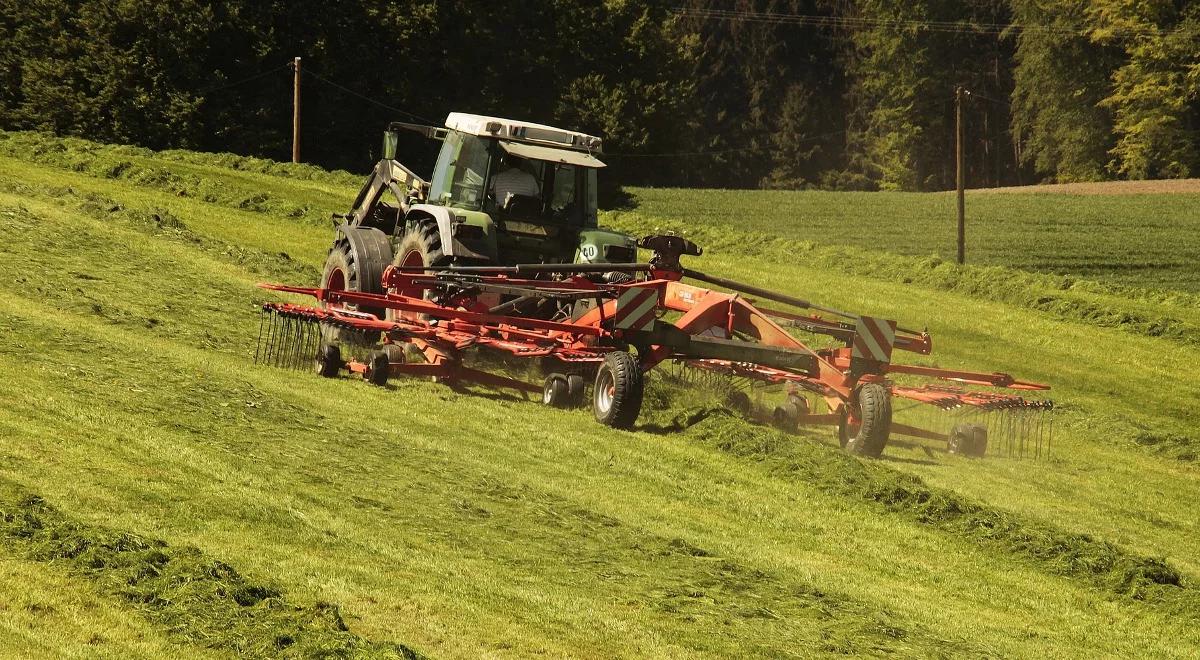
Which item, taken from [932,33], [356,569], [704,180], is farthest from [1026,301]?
[932,33]

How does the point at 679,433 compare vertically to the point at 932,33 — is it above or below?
below

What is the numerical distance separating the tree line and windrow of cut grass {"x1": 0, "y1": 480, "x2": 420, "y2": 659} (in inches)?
1380

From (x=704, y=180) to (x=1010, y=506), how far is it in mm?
66178

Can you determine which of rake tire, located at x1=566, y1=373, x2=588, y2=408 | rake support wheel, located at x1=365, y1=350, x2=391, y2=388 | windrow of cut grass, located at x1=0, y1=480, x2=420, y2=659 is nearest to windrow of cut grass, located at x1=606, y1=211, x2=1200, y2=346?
rake tire, located at x1=566, y1=373, x2=588, y2=408

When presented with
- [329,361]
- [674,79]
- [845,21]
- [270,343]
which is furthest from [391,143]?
[845,21]

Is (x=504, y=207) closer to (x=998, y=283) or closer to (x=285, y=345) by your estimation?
(x=285, y=345)

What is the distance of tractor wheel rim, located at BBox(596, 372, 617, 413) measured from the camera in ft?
41.9

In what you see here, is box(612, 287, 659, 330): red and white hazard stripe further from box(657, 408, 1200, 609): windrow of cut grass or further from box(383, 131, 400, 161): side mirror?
box(383, 131, 400, 161): side mirror

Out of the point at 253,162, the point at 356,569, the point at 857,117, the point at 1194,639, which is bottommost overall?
the point at 1194,639

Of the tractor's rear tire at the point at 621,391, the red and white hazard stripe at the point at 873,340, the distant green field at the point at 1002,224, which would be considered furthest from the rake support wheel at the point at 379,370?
the distant green field at the point at 1002,224

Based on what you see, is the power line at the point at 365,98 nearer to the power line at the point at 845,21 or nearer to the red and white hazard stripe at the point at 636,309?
the red and white hazard stripe at the point at 636,309

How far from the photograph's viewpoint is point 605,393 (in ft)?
42.3

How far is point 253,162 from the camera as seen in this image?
33.0m

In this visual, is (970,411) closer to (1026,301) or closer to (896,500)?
(896,500)
